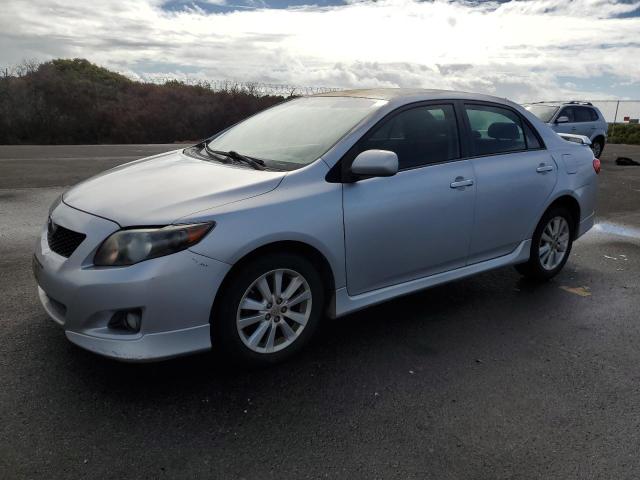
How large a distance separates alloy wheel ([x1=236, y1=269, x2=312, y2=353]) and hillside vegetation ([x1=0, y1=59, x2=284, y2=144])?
26.2 meters

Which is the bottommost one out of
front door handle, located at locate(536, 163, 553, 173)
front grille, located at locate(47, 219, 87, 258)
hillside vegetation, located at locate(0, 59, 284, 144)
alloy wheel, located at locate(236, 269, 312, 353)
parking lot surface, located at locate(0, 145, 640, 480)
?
hillside vegetation, located at locate(0, 59, 284, 144)

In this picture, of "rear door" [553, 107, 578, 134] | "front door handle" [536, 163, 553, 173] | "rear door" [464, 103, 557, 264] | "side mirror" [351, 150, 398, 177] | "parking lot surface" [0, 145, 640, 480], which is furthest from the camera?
"rear door" [553, 107, 578, 134]

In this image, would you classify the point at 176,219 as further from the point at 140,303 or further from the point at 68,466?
the point at 68,466

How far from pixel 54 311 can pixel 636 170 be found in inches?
595

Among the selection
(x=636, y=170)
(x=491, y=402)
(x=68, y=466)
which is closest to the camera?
(x=68, y=466)

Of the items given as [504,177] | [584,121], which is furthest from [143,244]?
[584,121]

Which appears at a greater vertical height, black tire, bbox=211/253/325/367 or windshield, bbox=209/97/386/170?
windshield, bbox=209/97/386/170

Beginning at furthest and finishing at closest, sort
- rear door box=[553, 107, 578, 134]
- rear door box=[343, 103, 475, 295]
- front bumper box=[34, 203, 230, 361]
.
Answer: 1. rear door box=[553, 107, 578, 134]
2. rear door box=[343, 103, 475, 295]
3. front bumper box=[34, 203, 230, 361]

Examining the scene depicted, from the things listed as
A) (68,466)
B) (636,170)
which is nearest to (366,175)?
(68,466)

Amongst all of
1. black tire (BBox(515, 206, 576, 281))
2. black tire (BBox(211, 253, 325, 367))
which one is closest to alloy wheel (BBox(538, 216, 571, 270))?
black tire (BBox(515, 206, 576, 281))

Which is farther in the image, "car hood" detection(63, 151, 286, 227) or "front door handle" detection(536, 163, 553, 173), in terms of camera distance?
"front door handle" detection(536, 163, 553, 173)

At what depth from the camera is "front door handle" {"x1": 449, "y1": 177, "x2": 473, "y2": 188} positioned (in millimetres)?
4076

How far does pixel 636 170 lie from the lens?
14.7m

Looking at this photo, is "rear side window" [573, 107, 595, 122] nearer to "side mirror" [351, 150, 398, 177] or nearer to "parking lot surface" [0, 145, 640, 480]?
"parking lot surface" [0, 145, 640, 480]
